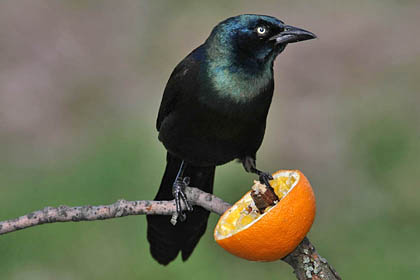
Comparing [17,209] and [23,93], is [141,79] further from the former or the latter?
[17,209]

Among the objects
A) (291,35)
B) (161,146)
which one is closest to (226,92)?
(291,35)

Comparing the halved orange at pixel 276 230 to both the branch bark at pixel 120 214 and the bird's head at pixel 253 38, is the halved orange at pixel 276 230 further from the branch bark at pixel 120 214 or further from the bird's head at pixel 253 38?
the bird's head at pixel 253 38

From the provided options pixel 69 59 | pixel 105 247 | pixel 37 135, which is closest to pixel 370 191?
pixel 105 247

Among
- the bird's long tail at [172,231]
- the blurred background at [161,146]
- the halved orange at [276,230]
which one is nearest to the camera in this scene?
the halved orange at [276,230]

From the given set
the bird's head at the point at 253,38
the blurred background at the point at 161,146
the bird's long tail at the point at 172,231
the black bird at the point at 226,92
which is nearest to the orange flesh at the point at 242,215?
the black bird at the point at 226,92

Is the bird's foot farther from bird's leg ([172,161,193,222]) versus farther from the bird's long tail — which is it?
the bird's long tail

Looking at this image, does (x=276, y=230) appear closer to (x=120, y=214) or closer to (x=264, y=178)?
(x=120, y=214)
